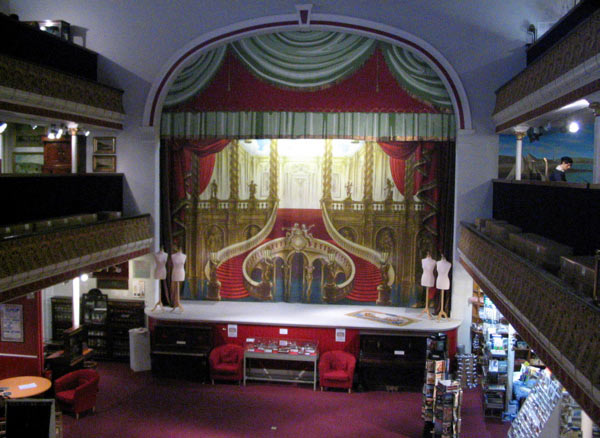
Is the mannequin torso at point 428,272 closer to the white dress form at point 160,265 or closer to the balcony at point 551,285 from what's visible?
the balcony at point 551,285

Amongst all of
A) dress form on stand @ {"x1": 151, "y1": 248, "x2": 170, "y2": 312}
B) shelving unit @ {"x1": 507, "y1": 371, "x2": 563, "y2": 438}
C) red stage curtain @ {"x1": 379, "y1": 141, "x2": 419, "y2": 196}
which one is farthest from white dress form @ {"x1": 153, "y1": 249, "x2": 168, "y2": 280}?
shelving unit @ {"x1": 507, "y1": 371, "x2": 563, "y2": 438}

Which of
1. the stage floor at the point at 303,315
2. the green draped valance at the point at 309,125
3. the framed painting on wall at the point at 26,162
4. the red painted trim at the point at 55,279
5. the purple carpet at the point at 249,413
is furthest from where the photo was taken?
the framed painting on wall at the point at 26,162

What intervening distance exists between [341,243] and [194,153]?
4012 millimetres

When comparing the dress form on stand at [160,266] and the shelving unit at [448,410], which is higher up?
the dress form on stand at [160,266]

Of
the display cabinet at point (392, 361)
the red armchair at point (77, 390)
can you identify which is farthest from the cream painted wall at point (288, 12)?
the red armchair at point (77, 390)

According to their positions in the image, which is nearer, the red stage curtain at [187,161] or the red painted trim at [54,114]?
the red painted trim at [54,114]

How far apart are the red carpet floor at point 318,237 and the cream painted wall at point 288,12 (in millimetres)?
2008

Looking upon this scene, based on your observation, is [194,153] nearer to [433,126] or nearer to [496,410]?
[433,126]

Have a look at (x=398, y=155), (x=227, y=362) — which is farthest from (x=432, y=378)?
(x=398, y=155)

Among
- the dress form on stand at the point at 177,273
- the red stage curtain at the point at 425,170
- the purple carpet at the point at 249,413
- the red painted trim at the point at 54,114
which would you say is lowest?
the purple carpet at the point at 249,413

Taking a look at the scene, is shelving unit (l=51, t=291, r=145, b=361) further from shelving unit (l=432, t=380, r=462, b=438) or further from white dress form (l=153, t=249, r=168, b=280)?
shelving unit (l=432, t=380, r=462, b=438)

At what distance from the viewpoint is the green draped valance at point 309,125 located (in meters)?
13.0

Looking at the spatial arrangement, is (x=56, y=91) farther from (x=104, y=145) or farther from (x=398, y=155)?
(x=398, y=155)

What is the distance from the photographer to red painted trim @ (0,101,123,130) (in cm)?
969
